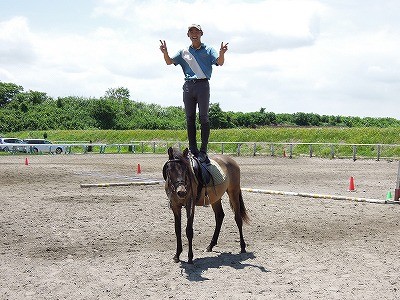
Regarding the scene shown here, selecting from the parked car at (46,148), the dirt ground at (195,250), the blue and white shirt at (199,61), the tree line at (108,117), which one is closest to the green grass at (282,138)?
the parked car at (46,148)

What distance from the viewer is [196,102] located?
7977 millimetres

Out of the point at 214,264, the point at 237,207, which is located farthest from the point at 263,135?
the point at 214,264

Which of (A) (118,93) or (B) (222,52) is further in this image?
(A) (118,93)

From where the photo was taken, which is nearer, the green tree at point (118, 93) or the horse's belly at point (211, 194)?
the horse's belly at point (211, 194)

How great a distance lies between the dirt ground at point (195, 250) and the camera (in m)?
6.21

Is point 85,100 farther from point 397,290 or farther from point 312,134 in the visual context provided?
point 397,290

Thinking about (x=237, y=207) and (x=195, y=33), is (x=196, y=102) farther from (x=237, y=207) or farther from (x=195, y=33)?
(x=237, y=207)

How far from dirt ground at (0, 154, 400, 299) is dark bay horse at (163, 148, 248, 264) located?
1.58 ft

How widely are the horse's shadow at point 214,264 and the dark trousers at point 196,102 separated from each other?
1630mm

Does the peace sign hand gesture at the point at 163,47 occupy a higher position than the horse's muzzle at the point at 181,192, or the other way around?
the peace sign hand gesture at the point at 163,47

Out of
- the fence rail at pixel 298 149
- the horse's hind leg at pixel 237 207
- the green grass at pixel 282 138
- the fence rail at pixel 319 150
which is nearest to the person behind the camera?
the horse's hind leg at pixel 237 207

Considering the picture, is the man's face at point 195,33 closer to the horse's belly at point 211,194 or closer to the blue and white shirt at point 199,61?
the blue and white shirt at point 199,61

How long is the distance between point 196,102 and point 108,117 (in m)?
65.6

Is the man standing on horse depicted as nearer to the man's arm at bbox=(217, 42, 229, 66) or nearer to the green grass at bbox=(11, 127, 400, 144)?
the man's arm at bbox=(217, 42, 229, 66)
